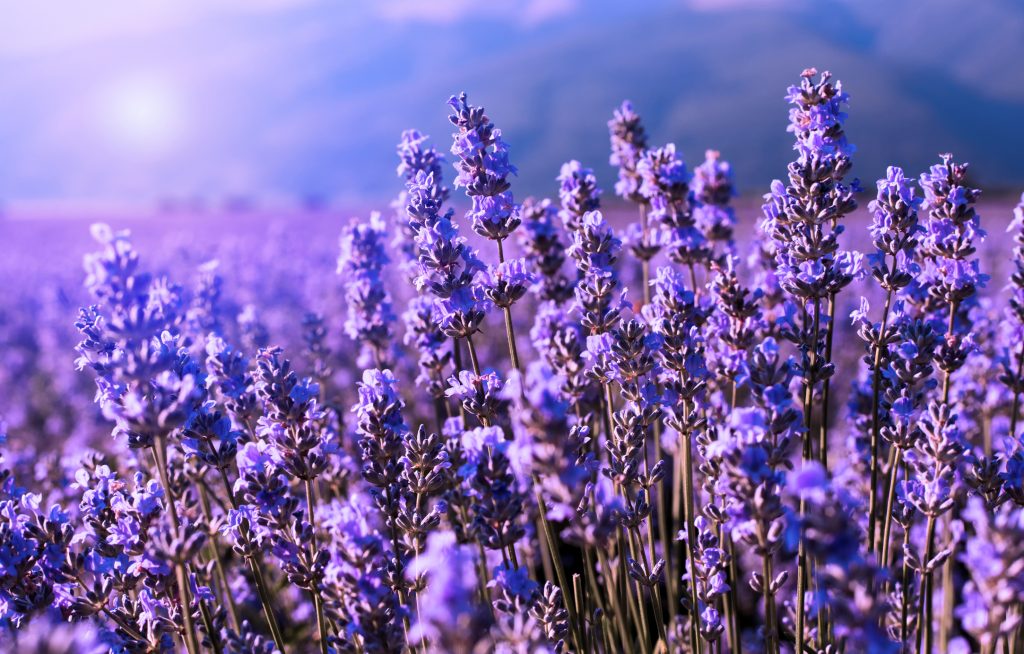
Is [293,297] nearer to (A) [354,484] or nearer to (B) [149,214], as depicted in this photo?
(A) [354,484]

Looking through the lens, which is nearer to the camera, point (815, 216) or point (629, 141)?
point (815, 216)

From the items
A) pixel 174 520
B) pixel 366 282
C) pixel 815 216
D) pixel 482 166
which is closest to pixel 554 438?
pixel 174 520

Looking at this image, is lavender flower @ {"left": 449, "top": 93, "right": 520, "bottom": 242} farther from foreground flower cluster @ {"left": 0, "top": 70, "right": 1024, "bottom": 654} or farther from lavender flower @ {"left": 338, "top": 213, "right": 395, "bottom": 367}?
lavender flower @ {"left": 338, "top": 213, "right": 395, "bottom": 367}

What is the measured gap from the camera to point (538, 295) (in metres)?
3.15

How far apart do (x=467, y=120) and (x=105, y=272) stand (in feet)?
3.64

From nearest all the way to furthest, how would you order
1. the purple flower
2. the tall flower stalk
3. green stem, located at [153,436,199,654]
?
green stem, located at [153,436,199,654]
the tall flower stalk
the purple flower

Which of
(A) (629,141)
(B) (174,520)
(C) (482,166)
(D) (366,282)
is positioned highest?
(A) (629,141)

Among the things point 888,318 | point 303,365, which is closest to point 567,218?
point 888,318

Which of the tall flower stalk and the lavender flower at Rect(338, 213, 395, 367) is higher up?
the lavender flower at Rect(338, 213, 395, 367)

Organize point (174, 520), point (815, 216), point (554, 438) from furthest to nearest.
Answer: point (815, 216) → point (174, 520) → point (554, 438)

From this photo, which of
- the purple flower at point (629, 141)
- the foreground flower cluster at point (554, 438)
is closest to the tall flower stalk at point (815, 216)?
the foreground flower cluster at point (554, 438)

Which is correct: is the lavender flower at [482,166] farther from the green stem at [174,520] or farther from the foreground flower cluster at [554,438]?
the green stem at [174,520]

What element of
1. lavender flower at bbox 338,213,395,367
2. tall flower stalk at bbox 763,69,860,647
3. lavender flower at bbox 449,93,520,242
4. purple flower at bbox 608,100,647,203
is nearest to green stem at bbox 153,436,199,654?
lavender flower at bbox 449,93,520,242

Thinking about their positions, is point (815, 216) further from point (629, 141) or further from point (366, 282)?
point (366, 282)
